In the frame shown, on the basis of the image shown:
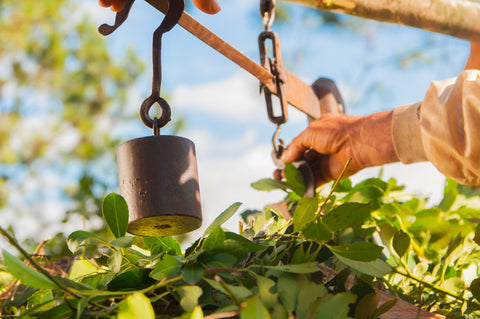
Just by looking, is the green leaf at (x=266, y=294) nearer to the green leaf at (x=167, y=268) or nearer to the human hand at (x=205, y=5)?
the green leaf at (x=167, y=268)

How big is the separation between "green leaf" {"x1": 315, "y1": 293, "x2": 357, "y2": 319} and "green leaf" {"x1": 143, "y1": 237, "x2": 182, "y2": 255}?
0.17m

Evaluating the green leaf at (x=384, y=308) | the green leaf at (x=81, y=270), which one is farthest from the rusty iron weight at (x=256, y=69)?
the green leaf at (x=384, y=308)

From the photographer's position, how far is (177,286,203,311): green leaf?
29 cm

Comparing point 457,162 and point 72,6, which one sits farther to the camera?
point 72,6

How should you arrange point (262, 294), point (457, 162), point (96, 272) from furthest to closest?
1. point (457, 162)
2. point (96, 272)
3. point (262, 294)

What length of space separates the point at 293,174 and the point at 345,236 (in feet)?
1.00

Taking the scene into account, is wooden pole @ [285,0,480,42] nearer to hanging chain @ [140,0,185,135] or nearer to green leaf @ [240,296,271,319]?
hanging chain @ [140,0,185,135]

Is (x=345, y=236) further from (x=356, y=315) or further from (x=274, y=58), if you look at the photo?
(x=274, y=58)

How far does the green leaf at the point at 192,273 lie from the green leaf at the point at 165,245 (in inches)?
3.9

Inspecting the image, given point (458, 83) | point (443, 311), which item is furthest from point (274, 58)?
point (443, 311)

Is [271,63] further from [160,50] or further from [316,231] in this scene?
[316,231]

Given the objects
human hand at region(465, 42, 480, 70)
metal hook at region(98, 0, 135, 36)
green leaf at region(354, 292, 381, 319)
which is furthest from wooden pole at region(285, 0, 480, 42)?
green leaf at region(354, 292, 381, 319)

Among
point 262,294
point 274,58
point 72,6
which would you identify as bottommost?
point 262,294

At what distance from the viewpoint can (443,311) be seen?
472 millimetres
